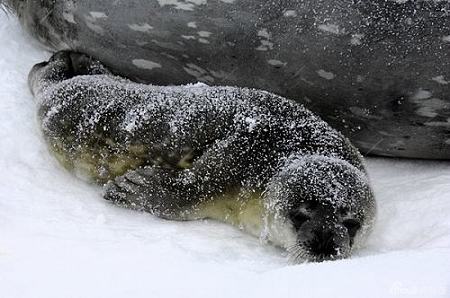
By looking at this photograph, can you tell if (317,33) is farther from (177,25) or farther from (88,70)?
(88,70)

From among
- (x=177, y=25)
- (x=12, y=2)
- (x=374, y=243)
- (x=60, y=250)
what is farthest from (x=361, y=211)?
(x=12, y=2)

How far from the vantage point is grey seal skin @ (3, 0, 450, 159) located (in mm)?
3105

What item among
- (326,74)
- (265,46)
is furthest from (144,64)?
(326,74)

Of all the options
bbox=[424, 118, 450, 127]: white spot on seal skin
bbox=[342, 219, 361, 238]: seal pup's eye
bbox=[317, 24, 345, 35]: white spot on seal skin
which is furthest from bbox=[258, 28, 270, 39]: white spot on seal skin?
bbox=[342, 219, 361, 238]: seal pup's eye

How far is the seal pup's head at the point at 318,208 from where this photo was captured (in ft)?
8.29

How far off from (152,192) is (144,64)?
101 centimetres

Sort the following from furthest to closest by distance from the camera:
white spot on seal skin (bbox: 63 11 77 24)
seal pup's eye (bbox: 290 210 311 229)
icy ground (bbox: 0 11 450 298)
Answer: white spot on seal skin (bbox: 63 11 77 24) < seal pup's eye (bbox: 290 210 311 229) < icy ground (bbox: 0 11 450 298)

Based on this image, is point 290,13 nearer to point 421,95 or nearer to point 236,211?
point 421,95

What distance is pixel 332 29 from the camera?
318cm

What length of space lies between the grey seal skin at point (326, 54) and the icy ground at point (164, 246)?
24cm

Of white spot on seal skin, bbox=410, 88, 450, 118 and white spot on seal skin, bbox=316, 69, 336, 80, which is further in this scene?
white spot on seal skin, bbox=316, 69, 336, 80

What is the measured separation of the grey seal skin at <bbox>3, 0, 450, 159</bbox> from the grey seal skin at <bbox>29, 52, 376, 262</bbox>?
0.81 feet

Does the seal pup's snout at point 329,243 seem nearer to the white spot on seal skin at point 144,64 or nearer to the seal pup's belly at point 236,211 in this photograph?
A: the seal pup's belly at point 236,211

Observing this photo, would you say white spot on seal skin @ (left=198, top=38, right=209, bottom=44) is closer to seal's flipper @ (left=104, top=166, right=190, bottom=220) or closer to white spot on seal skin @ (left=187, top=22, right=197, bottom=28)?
white spot on seal skin @ (left=187, top=22, right=197, bottom=28)
